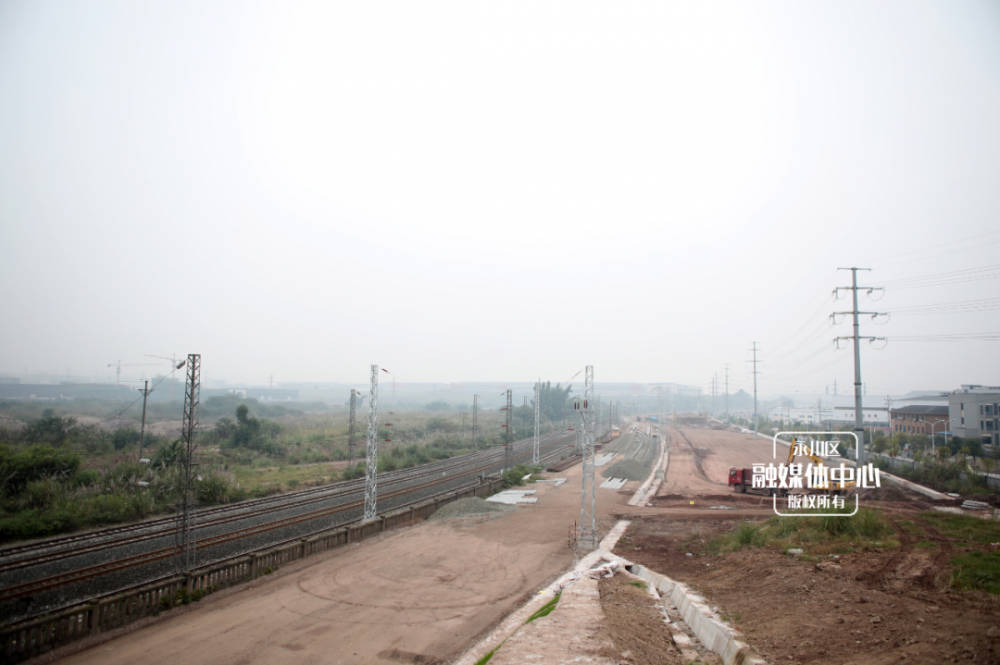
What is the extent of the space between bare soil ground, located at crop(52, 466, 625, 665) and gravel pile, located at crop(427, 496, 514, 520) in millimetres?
3617

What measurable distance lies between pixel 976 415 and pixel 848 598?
53572 mm

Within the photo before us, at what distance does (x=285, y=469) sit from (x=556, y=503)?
24.8 meters

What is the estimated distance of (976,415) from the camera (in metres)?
50.0

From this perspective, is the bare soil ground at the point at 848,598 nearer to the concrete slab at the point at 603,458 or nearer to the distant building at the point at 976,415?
the concrete slab at the point at 603,458

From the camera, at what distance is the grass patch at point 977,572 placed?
1139 centimetres

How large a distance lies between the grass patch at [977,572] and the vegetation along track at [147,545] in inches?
817

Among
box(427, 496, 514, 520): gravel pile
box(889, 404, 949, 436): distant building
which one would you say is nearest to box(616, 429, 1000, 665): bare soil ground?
box(427, 496, 514, 520): gravel pile

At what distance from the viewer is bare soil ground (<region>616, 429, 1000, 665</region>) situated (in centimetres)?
890

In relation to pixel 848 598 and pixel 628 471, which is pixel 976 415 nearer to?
pixel 628 471

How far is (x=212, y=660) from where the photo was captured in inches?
475

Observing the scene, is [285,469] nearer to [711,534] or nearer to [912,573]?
[711,534]

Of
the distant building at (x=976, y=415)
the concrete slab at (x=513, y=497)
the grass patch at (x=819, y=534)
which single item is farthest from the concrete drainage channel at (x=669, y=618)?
the distant building at (x=976, y=415)

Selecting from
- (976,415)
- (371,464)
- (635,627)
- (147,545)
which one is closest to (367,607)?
(635,627)

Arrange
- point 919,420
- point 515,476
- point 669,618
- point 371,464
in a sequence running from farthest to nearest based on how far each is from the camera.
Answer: point 919,420
point 515,476
point 371,464
point 669,618
